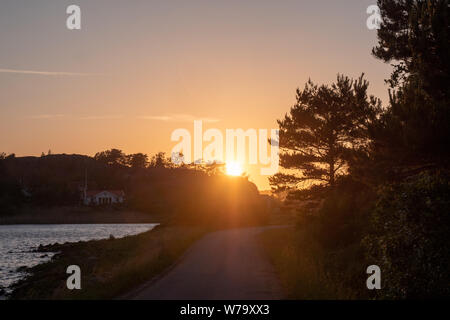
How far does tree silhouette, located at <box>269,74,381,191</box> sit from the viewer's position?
116 feet

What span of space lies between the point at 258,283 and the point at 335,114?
21.2m

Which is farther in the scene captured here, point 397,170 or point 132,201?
point 132,201

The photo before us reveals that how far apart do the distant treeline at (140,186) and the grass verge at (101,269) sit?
1352cm

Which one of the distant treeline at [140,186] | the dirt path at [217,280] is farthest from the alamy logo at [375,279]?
the distant treeline at [140,186]

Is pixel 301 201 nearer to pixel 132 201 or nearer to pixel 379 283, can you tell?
pixel 379 283

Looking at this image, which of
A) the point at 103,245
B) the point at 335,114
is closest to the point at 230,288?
the point at 335,114

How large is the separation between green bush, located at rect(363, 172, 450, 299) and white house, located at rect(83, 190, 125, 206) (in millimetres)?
108503

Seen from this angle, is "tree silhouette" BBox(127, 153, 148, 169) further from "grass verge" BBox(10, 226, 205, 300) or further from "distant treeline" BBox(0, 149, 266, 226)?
"grass verge" BBox(10, 226, 205, 300)

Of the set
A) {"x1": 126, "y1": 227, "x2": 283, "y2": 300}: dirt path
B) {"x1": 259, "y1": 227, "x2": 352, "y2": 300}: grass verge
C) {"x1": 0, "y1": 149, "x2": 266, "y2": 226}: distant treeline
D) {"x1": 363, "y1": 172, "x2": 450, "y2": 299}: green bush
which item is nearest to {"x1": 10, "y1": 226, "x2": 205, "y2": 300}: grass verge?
{"x1": 126, "y1": 227, "x2": 283, "y2": 300}: dirt path

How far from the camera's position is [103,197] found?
4776 inches

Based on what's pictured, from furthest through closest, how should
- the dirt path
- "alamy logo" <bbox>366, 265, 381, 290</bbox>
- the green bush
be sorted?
"alamy logo" <bbox>366, 265, 381, 290</bbox>, the dirt path, the green bush

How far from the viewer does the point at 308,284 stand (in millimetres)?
14836

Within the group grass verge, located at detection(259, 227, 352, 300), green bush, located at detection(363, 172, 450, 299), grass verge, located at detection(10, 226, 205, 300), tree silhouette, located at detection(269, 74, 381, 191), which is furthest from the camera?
tree silhouette, located at detection(269, 74, 381, 191)

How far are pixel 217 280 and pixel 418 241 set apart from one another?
22.5ft
